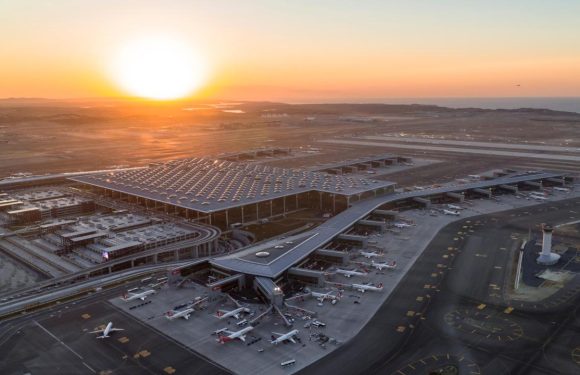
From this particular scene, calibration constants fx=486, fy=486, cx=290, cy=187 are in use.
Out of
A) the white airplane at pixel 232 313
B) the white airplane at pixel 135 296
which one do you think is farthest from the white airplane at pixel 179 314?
the white airplane at pixel 135 296

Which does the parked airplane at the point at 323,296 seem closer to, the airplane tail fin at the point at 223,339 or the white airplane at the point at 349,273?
the white airplane at the point at 349,273

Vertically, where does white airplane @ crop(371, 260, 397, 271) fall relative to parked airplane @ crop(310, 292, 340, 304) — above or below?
above

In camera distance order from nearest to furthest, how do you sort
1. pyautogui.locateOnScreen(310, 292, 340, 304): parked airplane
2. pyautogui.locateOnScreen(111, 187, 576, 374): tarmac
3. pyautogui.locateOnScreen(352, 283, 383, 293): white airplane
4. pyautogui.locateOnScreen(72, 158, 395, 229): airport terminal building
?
pyautogui.locateOnScreen(111, 187, 576, 374): tarmac, pyautogui.locateOnScreen(310, 292, 340, 304): parked airplane, pyautogui.locateOnScreen(352, 283, 383, 293): white airplane, pyautogui.locateOnScreen(72, 158, 395, 229): airport terminal building

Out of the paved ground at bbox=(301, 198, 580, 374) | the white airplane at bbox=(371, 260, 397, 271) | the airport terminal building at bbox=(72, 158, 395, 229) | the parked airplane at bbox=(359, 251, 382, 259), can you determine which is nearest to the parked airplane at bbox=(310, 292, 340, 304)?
the paved ground at bbox=(301, 198, 580, 374)

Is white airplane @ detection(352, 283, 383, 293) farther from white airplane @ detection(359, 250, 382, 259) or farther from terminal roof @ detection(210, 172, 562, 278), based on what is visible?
white airplane @ detection(359, 250, 382, 259)

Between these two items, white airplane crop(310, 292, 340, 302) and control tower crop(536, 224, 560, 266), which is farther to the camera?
control tower crop(536, 224, 560, 266)

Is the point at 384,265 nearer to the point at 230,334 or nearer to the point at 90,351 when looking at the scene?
the point at 230,334
